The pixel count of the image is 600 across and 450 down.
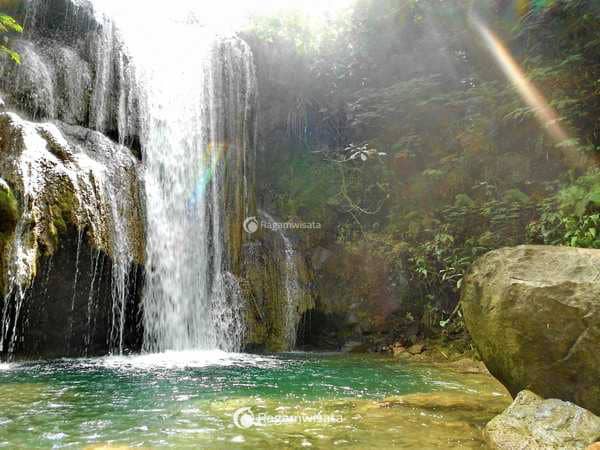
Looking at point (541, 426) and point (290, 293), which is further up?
point (290, 293)

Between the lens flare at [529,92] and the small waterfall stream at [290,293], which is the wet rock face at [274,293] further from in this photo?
the lens flare at [529,92]

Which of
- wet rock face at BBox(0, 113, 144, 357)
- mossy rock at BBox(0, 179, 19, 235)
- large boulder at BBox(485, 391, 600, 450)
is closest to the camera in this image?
large boulder at BBox(485, 391, 600, 450)

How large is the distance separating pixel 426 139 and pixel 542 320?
10635 millimetres

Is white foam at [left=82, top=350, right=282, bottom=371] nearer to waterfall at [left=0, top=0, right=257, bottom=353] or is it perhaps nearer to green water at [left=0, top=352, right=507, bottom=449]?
green water at [left=0, top=352, right=507, bottom=449]

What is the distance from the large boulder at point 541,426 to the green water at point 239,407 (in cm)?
22

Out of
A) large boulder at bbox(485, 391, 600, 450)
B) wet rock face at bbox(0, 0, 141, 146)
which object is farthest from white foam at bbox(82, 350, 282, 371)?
wet rock face at bbox(0, 0, 141, 146)

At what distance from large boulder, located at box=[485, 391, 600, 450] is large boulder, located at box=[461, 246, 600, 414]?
157 mm

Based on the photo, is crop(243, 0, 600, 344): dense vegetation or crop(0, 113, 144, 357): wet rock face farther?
crop(243, 0, 600, 344): dense vegetation

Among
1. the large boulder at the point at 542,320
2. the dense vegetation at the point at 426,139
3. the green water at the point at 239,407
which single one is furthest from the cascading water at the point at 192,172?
the large boulder at the point at 542,320

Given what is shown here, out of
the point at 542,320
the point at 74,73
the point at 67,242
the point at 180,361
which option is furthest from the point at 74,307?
the point at 542,320

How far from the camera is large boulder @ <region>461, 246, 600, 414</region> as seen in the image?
13.0 ft

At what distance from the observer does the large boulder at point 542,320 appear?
3.96 meters

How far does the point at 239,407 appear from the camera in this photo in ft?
17.0

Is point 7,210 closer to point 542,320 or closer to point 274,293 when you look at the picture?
point 274,293
